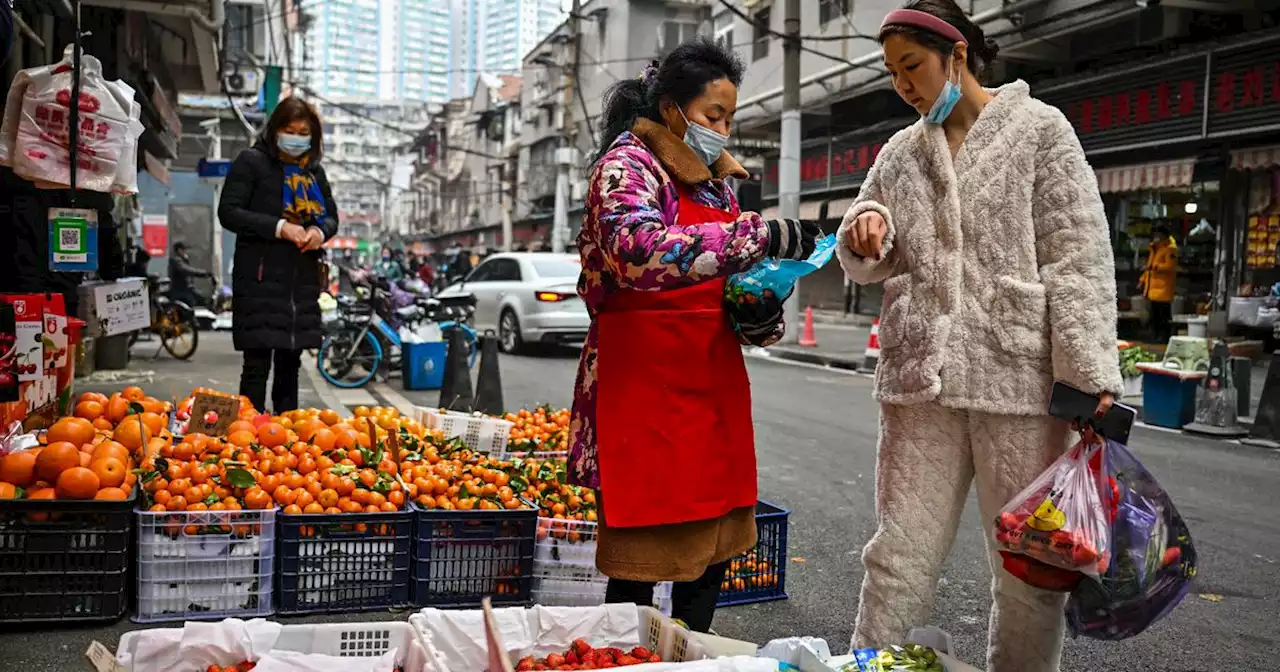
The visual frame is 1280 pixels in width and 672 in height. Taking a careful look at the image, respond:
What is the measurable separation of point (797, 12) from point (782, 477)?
13078 millimetres

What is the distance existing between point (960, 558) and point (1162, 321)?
574 inches

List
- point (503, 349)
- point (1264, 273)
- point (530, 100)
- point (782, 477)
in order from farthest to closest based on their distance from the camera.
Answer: point (530, 100) < point (503, 349) < point (1264, 273) < point (782, 477)

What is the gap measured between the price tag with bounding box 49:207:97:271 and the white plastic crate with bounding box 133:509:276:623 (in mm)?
2196

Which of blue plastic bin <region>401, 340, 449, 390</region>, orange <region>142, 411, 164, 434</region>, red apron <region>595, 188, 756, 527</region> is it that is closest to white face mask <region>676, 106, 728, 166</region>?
red apron <region>595, 188, 756, 527</region>

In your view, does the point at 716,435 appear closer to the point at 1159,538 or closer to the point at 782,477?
the point at 1159,538

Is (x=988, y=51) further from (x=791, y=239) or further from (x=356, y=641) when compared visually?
(x=356, y=641)

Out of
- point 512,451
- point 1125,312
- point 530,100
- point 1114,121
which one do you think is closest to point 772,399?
point 512,451

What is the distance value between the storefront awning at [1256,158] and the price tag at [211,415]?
13.9 m

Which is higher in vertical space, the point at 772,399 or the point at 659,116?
the point at 659,116

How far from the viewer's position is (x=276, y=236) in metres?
5.82

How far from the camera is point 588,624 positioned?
2678 millimetres

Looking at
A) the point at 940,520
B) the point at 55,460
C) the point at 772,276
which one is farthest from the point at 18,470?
the point at 940,520

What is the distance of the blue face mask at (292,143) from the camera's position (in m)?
5.85

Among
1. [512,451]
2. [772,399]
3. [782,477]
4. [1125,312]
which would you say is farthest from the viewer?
[1125,312]
